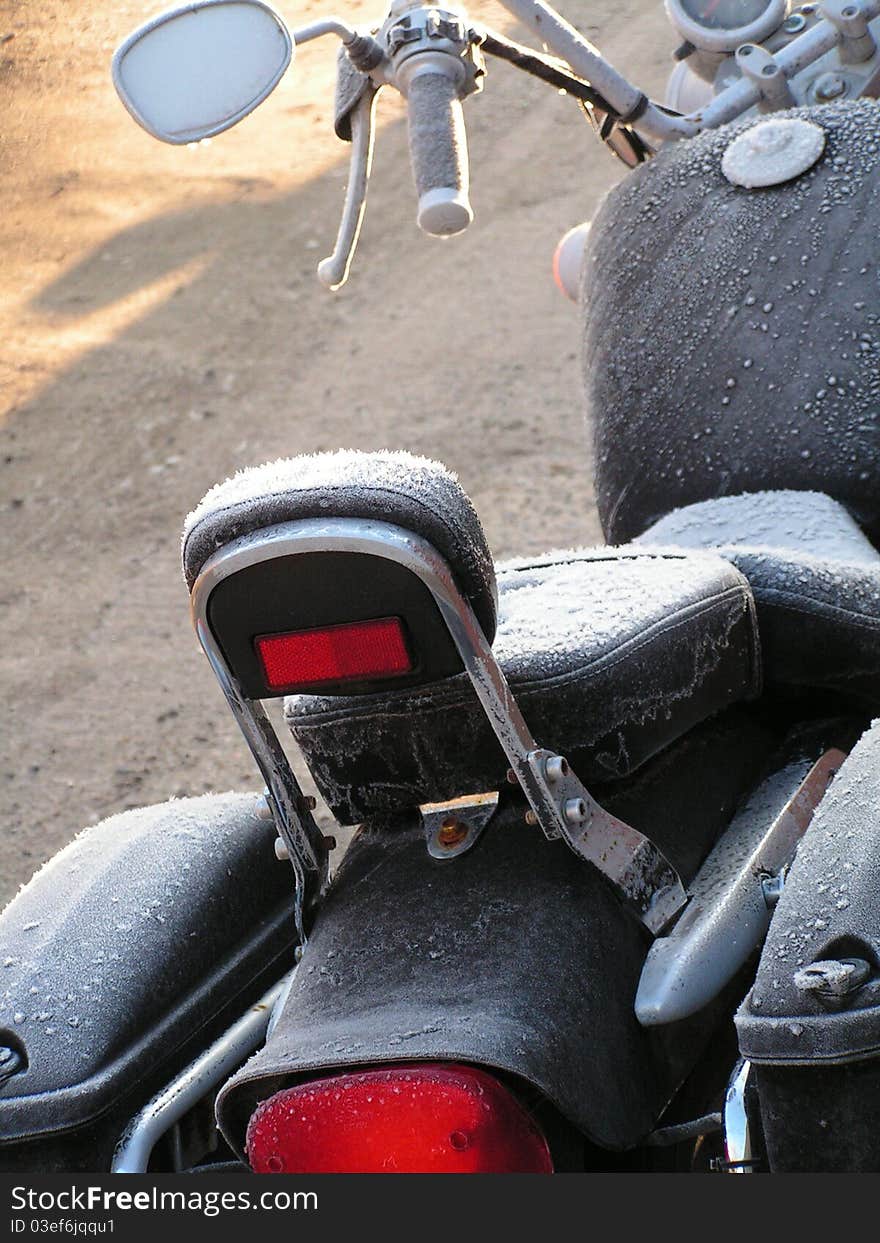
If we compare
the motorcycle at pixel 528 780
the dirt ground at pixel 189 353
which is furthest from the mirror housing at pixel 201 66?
the dirt ground at pixel 189 353

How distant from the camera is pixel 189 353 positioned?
21.3 feet

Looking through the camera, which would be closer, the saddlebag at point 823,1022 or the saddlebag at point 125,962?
the saddlebag at point 823,1022

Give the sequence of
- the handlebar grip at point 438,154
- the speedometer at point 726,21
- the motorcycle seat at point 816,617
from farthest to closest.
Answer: the speedometer at point 726,21
the handlebar grip at point 438,154
the motorcycle seat at point 816,617

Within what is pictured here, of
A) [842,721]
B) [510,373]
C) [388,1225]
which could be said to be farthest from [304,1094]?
[510,373]

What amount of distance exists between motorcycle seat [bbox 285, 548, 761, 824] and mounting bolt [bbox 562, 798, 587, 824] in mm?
67

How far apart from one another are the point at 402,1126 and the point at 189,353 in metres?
5.54

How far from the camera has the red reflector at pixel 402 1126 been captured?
123 centimetres

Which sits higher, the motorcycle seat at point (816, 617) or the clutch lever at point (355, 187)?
the clutch lever at point (355, 187)

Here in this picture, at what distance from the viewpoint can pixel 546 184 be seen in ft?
24.3

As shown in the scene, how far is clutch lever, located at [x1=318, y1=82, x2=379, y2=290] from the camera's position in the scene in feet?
6.51

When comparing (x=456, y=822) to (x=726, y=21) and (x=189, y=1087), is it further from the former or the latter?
(x=726, y=21)

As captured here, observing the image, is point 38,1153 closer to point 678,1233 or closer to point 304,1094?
point 304,1094

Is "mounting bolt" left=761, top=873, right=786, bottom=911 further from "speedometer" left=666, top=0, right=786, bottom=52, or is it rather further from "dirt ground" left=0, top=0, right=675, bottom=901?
"dirt ground" left=0, top=0, right=675, bottom=901

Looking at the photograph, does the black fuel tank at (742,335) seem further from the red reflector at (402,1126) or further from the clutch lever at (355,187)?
the red reflector at (402,1126)
